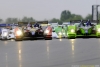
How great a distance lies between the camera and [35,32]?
2520 centimetres

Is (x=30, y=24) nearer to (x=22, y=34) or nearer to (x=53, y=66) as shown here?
(x=22, y=34)

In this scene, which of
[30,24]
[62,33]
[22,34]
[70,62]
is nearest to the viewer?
[70,62]

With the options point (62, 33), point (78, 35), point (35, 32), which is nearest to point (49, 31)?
point (35, 32)

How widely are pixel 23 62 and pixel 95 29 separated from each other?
17.3 meters

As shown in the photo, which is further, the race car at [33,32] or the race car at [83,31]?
the race car at [83,31]

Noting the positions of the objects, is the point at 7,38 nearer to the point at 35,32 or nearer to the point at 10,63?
the point at 35,32

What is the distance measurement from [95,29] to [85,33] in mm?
909

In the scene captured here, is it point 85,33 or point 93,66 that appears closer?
point 93,66

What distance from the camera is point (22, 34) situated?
24906mm

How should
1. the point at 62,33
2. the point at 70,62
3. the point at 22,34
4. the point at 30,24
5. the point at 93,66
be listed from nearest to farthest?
the point at 93,66
the point at 70,62
the point at 22,34
the point at 30,24
the point at 62,33

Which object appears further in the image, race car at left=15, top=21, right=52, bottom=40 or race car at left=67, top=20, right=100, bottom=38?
race car at left=67, top=20, right=100, bottom=38

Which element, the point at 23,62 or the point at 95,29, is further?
the point at 95,29

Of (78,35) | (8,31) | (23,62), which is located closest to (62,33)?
(78,35)

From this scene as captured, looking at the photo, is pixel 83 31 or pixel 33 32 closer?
pixel 33 32
